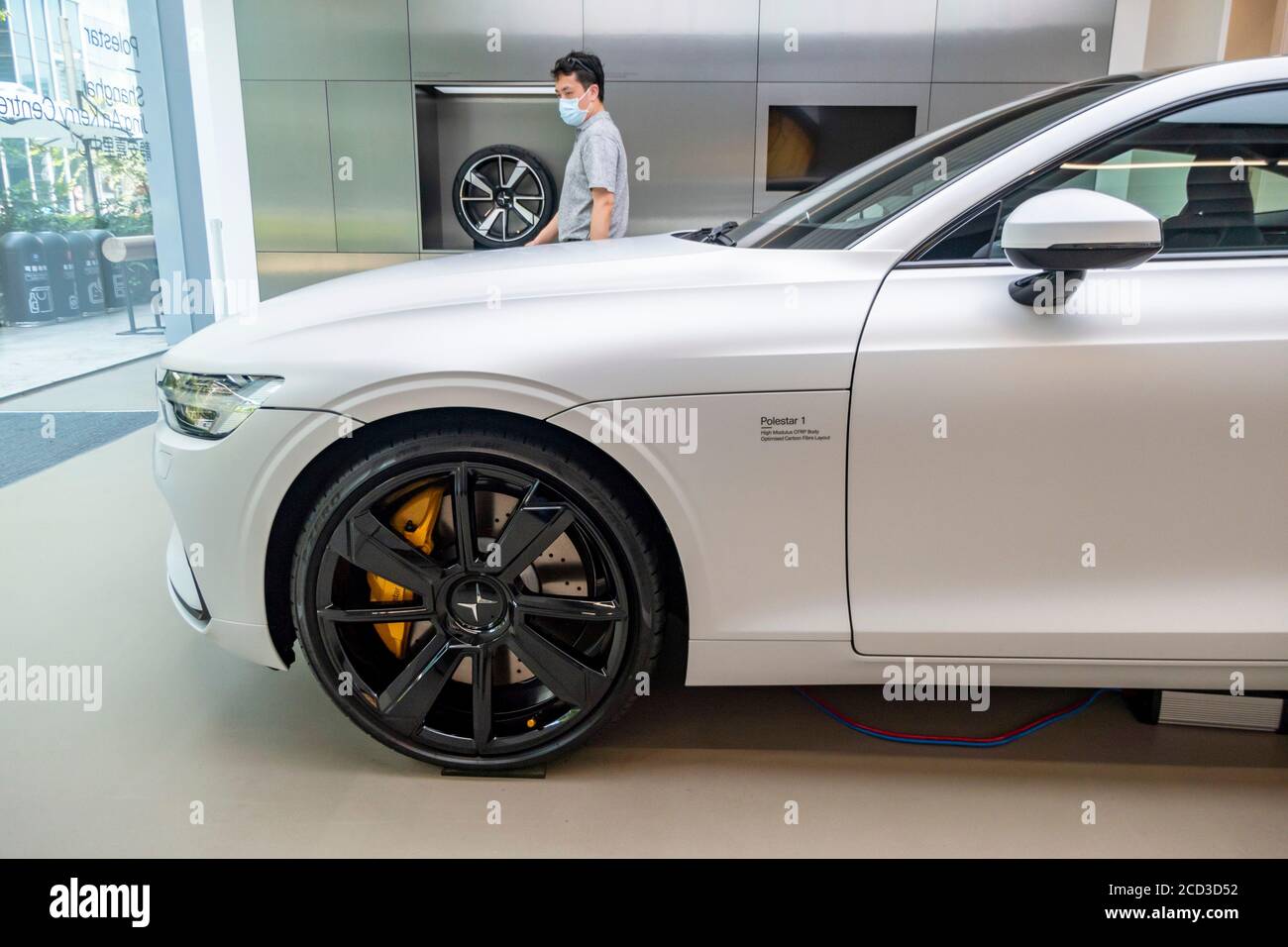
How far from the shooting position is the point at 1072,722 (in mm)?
1933

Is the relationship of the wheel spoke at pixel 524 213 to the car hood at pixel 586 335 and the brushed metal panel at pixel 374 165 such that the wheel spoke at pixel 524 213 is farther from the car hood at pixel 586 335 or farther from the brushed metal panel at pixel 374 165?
the car hood at pixel 586 335

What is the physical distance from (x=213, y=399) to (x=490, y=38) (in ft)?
15.6

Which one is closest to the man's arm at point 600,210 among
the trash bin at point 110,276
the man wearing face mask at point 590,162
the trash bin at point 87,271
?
the man wearing face mask at point 590,162

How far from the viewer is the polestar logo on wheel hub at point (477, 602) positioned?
160cm

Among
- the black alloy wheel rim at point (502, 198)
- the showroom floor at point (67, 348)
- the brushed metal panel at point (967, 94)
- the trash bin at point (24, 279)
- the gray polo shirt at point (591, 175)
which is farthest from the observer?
the black alloy wheel rim at point (502, 198)

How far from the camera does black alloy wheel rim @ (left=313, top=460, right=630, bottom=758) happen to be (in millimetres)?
1554

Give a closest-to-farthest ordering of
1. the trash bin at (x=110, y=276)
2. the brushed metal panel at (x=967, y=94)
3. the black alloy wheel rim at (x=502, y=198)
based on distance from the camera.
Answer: the trash bin at (x=110, y=276), the brushed metal panel at (x=967, y=94), the black alloy wheel rim at (x=502, y=198)

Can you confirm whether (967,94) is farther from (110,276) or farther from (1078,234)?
(110,276)

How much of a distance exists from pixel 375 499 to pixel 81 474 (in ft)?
9.96

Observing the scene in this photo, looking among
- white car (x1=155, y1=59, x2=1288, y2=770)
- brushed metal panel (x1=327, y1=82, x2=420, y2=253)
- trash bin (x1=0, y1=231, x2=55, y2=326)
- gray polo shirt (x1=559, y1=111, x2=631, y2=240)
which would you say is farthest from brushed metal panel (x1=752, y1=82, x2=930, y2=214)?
white car (x1=155, y1=59, x2=1288, y2=770)

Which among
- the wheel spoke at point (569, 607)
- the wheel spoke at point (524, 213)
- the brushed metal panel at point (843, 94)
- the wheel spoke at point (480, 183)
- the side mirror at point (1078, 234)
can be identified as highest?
the brushed metal panel at point (843, 94)

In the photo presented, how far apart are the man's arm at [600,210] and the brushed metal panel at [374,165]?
280cm

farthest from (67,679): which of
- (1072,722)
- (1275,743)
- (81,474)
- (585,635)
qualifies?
(1275,743)

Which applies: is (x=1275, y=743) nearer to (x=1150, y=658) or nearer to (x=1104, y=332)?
(x=1150, y=658)
